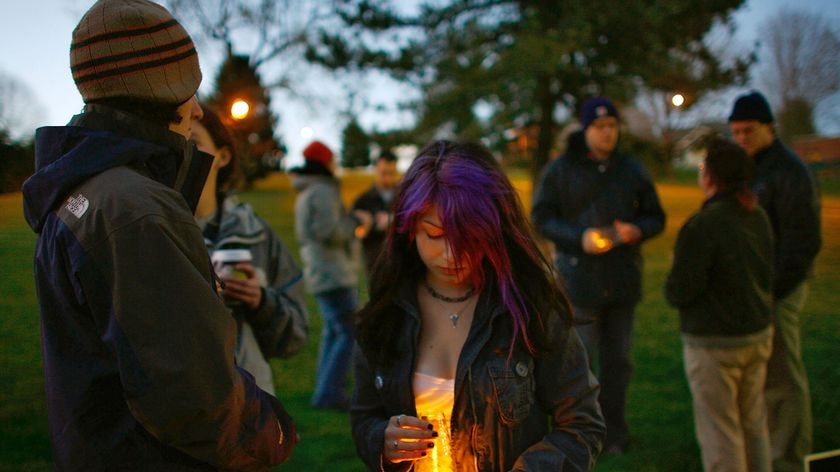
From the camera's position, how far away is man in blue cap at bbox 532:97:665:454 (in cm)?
453

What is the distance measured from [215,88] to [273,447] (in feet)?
82.0

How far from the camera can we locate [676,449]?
467 cm

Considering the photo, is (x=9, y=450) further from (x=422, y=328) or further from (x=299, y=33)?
(x=299, y=33)

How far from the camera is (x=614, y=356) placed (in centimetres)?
461

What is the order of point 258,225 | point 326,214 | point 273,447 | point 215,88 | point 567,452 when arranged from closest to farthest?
point 273,447, point 567,452, point 258,225, point 326,214, point 215,88

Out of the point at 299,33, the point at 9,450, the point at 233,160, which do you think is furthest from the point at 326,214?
the point at 299,33

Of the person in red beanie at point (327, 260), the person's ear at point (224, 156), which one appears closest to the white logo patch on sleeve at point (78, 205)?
the person's ear at point (224, 156)

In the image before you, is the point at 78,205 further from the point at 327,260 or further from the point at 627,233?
the point at 327,260

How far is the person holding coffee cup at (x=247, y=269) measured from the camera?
8.35 ft

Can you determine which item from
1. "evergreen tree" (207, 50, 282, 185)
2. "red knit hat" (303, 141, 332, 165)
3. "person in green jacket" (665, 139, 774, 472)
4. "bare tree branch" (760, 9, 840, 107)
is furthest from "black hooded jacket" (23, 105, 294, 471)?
"evergreen tree" (207, 50, 282, 185)

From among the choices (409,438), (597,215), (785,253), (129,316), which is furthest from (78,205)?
(785,253)

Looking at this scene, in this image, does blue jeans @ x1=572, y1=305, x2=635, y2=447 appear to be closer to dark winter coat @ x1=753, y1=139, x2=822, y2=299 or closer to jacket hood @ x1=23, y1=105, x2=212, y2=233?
dark winter coat @ x1=753, y1=139, x2=822, y2=299

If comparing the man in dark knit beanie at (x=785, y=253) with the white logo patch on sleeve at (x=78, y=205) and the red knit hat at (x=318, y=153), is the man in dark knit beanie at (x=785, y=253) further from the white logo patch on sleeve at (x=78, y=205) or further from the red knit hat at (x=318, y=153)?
the white logo patch on sleeve at (x=78, y=205)

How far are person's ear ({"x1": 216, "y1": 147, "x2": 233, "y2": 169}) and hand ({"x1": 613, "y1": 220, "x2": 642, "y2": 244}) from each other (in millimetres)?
2538
